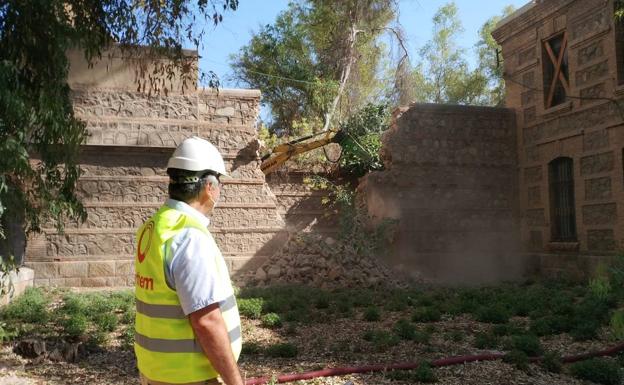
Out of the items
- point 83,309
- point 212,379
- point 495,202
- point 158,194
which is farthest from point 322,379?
point 495,202

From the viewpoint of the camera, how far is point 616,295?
28.1 ft

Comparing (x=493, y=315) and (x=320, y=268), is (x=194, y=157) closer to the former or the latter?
(x=493, y=315)

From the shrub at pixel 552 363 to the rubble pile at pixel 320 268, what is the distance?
643 centimetres

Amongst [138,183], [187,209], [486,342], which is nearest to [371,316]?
[486,342]

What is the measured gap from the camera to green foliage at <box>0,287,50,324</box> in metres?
8.45

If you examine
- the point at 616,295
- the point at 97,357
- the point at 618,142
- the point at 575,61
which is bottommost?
the point at 97,357

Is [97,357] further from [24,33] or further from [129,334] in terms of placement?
[24,33]

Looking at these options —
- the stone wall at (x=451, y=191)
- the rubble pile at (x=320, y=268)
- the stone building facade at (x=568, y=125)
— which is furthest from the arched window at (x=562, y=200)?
the rubble pile at (x=320, y=268)

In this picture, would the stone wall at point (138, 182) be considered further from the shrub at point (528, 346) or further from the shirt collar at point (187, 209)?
the shirt collar at point (187, 209)

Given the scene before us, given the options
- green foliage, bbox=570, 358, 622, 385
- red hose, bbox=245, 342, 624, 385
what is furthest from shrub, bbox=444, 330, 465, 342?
green foliage, bbox=570, 358, 622, 385

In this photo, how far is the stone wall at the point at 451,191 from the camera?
14.8 m

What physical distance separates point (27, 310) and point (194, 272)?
25.9 ft

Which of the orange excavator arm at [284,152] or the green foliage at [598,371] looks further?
the orange excavator arm at [284,152]

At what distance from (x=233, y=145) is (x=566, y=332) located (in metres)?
8.69
